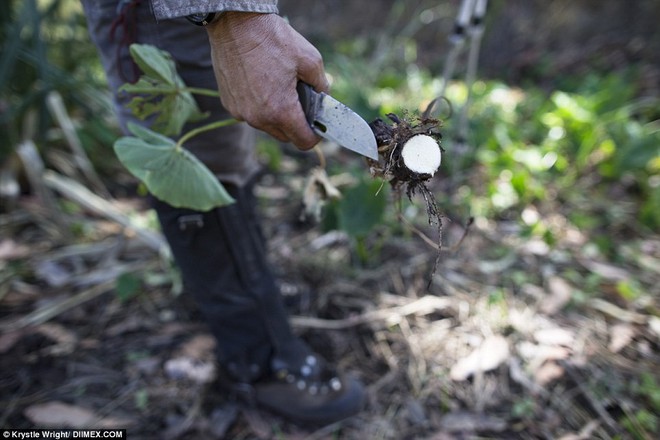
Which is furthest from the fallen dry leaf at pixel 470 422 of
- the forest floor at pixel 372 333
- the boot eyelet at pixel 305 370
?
the boot eyelet at pixel 305 370

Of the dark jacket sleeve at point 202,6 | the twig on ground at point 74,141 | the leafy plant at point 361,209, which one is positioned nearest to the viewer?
the dark jacket sleeve at point 202,6

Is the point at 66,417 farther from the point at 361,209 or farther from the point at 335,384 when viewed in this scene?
the point at 361,209

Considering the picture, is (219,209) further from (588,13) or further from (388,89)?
(588,13)

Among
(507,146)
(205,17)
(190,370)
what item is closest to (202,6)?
(205,17)

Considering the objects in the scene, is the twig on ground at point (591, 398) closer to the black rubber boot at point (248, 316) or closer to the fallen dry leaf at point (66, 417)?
the black rubber boot at point (248, 316)

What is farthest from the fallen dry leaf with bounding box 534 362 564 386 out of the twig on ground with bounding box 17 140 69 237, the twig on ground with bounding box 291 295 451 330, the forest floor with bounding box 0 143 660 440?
the twig on ground with bounding box 17 140 69 237

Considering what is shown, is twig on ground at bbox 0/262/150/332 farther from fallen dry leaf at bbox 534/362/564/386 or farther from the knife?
fallen dry leaf at bbox 534/362/564/386

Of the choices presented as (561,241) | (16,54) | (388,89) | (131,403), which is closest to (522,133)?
(561,241)
